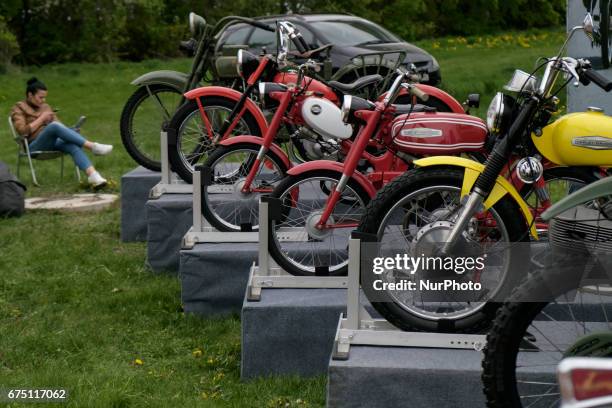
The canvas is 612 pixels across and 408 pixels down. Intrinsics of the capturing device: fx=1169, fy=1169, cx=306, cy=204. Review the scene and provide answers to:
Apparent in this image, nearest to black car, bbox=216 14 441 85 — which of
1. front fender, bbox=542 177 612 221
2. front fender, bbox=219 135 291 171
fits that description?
front fender, bbox=219 135 291 171

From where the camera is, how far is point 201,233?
605 cm

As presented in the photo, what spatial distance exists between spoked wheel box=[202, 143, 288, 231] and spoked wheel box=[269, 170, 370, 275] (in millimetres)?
609

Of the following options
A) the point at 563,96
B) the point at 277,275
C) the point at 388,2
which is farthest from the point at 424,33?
the point at 277,275

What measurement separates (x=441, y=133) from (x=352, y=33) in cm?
845

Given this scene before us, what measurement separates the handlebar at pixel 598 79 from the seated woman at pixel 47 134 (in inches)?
262

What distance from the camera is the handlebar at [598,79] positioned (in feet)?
13.2

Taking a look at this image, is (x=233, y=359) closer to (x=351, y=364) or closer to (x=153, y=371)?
(x=153, y=371)

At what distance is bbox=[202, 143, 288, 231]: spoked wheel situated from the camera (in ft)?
20.0

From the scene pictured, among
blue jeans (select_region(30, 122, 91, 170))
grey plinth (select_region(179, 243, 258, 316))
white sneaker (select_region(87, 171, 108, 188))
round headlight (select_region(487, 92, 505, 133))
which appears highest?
round headlight (select_region(487, 92, 505, 133))

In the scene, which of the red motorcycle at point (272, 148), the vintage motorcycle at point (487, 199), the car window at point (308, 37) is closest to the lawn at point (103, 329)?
the red motorcycle at point (272, 148)

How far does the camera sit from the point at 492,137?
4.79 m

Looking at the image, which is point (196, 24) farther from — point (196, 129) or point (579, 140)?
point (579, 140)

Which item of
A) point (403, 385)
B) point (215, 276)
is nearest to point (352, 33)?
point (215, 276)

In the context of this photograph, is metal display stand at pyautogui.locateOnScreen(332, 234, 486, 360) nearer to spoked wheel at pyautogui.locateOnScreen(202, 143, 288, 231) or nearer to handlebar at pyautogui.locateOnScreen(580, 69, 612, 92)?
handlebar at pyautogui.locateOnScreen(580, 69, 612, 92)
